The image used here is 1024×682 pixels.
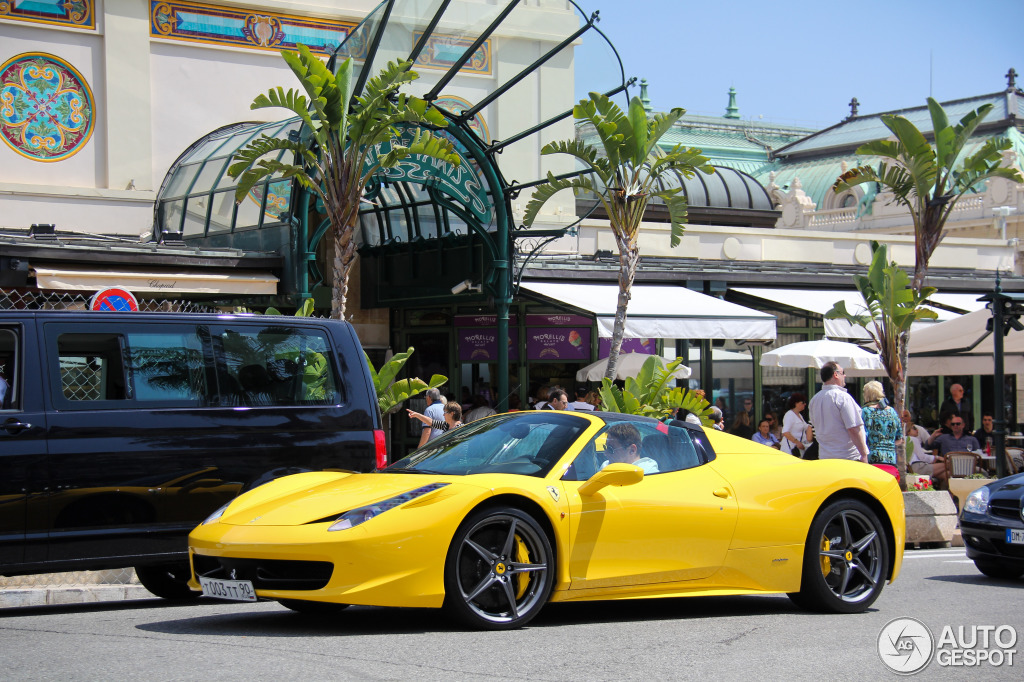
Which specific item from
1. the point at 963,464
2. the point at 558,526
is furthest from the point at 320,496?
the point at 963,464

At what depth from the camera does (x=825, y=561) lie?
728cm

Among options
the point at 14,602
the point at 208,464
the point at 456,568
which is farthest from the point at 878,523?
the point at 14,602

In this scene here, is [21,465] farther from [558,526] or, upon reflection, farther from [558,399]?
[558,399]

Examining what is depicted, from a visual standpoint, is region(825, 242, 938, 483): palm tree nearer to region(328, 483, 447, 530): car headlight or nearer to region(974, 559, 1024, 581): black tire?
region(974, 559, 1024, 581): black tire

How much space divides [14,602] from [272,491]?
2.94 metres

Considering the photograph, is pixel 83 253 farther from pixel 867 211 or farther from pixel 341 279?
pixel 867 211

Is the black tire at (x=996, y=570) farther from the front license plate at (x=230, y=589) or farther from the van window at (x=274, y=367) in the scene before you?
the front license plate at (x=230, y=589)

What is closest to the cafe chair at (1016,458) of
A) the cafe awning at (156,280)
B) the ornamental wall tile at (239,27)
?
the cafe awning at (156,280)

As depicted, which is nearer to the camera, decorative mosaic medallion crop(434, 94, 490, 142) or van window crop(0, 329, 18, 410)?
van window crop(0, 329, 18, 410)

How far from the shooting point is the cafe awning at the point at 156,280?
14.8 metres

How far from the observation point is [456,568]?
601cm

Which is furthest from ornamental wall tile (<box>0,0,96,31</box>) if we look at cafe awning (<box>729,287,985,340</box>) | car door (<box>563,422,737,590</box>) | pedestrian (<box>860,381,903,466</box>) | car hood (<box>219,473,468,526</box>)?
car door (<box>563,422,737,590</box>)

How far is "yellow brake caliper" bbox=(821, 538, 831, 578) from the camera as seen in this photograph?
724 centimetres

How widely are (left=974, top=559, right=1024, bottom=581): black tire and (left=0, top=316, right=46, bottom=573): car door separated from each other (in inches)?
283
